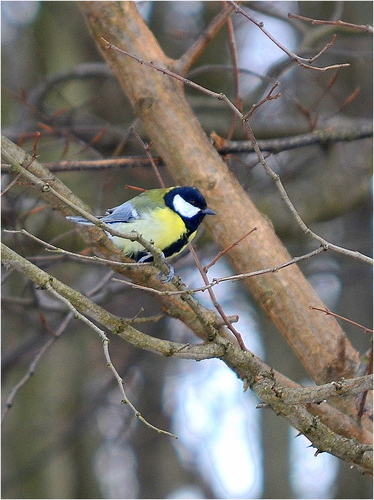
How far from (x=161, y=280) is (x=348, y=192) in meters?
2.22

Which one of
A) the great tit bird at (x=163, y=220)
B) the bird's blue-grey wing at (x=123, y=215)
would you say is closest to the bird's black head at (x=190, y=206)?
the great tit bird at (x=163, y=220)

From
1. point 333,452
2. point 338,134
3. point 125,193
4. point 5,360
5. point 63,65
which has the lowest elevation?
point 333,452

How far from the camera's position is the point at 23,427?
534 cm

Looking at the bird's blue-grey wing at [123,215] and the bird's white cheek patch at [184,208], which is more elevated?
the bird's white cheek patch at [184,208]

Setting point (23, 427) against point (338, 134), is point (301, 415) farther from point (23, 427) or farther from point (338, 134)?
point (23, 427)

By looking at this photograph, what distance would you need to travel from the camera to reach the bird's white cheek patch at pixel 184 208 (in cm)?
238

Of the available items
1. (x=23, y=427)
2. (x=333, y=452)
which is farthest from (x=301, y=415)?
(x=23, y=427)

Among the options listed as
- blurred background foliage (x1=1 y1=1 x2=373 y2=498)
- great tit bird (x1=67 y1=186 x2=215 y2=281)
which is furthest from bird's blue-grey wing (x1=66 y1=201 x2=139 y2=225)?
blurred background foliage (x1=1 y1=1 x2=373 y2=498)

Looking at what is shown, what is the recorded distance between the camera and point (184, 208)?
7.85 feet

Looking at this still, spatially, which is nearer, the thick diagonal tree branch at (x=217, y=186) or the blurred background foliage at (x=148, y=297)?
the thick diagonal tree branch at (x=217, y=186)

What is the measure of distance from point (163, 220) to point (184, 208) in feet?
0.33

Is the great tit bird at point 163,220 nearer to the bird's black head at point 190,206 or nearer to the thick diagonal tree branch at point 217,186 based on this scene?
the bird's black head at point 190,206

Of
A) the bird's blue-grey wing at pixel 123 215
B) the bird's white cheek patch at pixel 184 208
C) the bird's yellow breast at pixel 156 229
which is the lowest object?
the bird's yellow breast at pixel 156 229

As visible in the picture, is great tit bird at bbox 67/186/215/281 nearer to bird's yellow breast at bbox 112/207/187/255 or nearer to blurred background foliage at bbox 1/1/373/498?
bird's yellow breast at bbox 112/207/187/255
